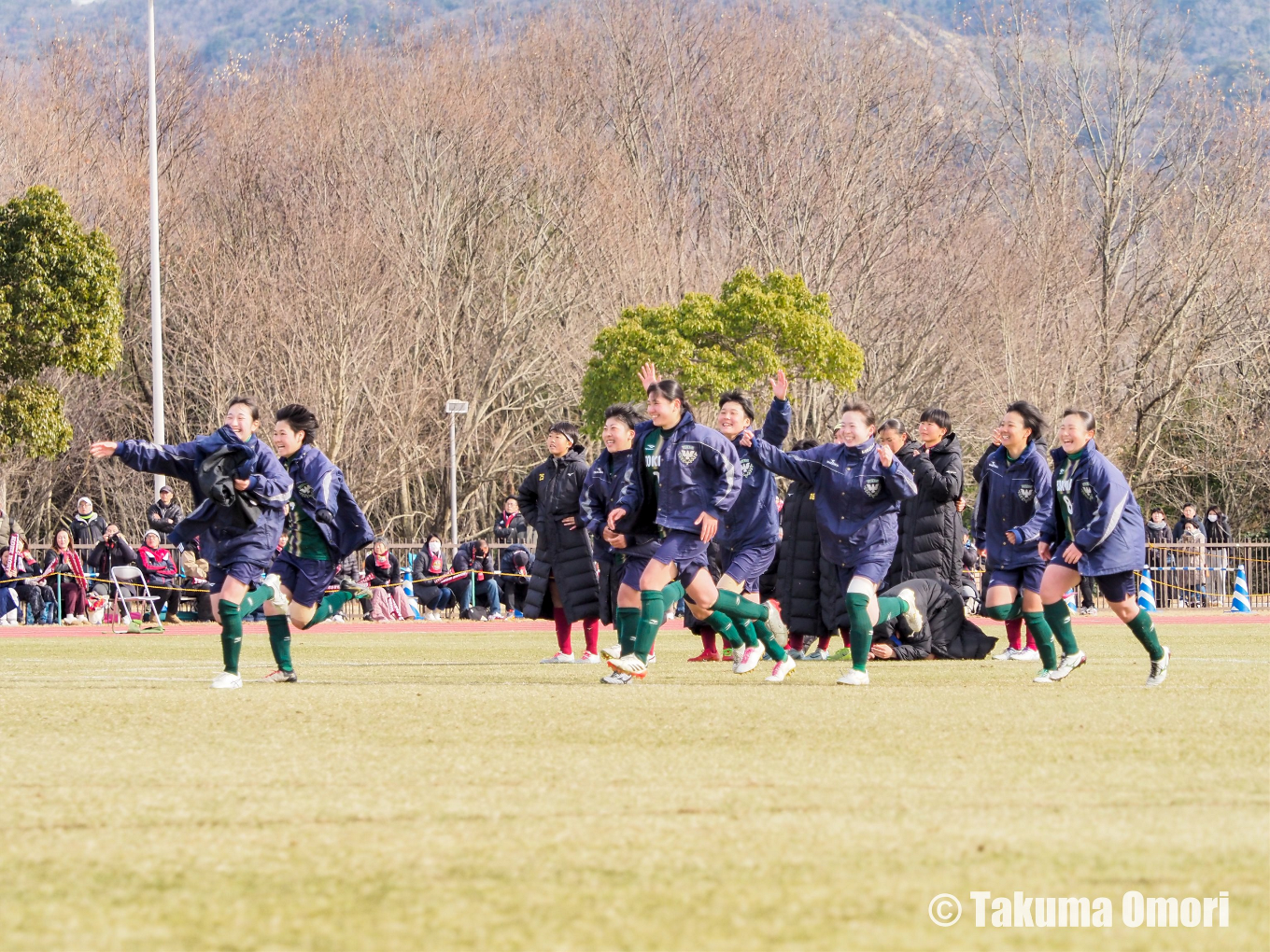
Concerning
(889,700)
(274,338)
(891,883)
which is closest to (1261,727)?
(889,700)

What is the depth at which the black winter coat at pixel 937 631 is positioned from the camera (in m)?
14.0

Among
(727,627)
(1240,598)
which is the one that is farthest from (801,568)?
(1240,598)

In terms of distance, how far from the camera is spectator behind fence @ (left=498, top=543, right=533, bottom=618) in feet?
81.6

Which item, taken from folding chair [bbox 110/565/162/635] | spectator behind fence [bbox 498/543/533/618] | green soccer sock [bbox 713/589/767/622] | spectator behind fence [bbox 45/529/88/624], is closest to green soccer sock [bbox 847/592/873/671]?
green soccer sock [bbox 713/589/767/622]

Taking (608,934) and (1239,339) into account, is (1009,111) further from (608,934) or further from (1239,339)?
(608,934)

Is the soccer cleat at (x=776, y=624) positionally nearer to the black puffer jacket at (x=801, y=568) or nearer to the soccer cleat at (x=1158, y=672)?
the black puffer jacket at (x=801, y=568)

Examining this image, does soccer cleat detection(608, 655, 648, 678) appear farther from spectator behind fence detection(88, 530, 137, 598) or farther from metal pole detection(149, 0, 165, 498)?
metal pole detection(149, 0, 165, 498)

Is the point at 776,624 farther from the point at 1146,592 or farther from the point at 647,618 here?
the point at 1146,592

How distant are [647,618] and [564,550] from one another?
11.4 feet

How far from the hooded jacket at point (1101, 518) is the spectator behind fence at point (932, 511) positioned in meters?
3.41

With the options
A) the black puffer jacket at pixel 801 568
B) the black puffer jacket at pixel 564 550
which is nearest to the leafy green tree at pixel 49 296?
the black puffer jacket at pixel 564 550

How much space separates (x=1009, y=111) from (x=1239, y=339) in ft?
29.8

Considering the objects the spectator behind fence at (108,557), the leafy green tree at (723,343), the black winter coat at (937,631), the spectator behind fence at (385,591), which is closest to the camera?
the black winter coat at (937,631)

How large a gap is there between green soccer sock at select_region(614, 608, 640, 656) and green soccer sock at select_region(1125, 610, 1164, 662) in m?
3.13
